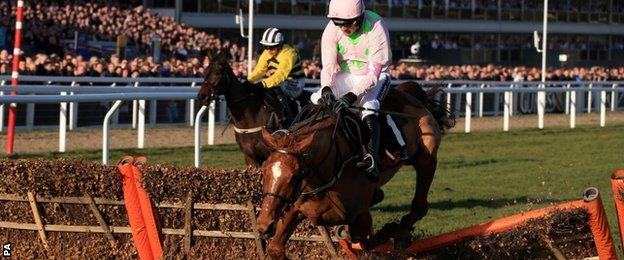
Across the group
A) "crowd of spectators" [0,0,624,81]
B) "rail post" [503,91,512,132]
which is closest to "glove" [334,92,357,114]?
"crowd of spectators" [0,0,624,81]

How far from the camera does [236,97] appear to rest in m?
11.4

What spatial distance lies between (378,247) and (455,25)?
131ft

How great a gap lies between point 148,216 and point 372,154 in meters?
1.37

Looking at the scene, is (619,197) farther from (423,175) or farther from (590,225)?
(423,175)

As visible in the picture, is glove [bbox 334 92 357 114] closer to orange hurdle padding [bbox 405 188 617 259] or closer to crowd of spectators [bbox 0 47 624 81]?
orange hurdle padding [bbox 405 188 617 259]

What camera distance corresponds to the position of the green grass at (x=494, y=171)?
11.2 m

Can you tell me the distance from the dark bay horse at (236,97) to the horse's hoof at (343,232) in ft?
12.9

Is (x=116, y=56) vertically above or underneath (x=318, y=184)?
above

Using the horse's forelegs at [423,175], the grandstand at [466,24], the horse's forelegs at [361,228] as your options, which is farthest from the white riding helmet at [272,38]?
the grandstand at [466,24]

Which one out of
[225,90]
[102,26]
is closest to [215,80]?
[225,90]

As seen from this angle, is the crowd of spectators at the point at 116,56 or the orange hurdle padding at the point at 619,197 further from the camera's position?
the crowd of spectators at the point at 116,56

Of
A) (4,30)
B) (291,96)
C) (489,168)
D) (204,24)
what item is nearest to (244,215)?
(291,96)

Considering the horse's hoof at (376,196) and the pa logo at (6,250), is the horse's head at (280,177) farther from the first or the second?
the pa logo at (6,250)

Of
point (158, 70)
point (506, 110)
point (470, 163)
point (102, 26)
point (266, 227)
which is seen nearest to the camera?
point (266, 227)
